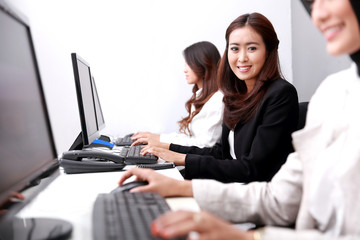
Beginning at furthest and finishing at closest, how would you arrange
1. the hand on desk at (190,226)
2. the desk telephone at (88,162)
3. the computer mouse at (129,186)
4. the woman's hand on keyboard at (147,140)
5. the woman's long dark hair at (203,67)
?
the woman's long dark hair at (203,67) → the woman's hand on keyboard at (147,140) → the desk telephone at (88,162) → the computer mouse at (129,186) → the hand on desk at (190,226)

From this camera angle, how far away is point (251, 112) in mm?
1570

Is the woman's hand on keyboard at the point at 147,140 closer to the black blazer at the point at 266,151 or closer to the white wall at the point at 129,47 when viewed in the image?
the black blazer at the point at 266,151

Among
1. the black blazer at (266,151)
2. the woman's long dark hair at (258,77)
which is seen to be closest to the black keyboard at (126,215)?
the black blazer at (266,151)

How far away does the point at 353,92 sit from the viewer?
0.75 meters

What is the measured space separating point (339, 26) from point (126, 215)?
517 mm

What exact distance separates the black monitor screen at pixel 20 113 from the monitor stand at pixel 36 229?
0.09 metres

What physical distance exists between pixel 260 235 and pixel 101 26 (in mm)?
2703

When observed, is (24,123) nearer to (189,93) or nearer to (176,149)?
(176,149)

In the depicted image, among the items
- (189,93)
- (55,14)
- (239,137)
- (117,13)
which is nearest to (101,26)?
(117,13)

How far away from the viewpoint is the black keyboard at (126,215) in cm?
56

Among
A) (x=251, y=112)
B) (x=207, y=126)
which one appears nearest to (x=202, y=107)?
(x=207, y=126)


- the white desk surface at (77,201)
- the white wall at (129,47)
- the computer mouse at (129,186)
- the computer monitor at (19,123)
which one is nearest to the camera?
the computer monitor at (19,123)

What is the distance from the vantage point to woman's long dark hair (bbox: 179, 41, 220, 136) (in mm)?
2480

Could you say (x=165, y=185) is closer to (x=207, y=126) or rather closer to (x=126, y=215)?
(x=126, y=215)
